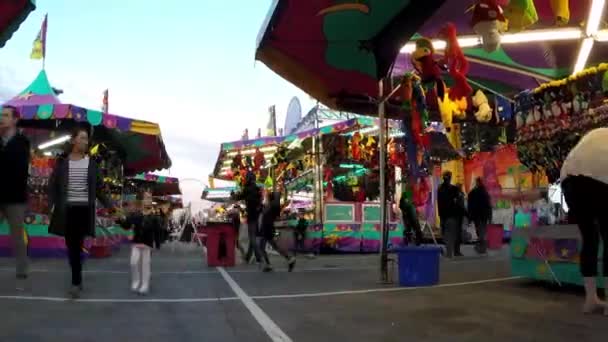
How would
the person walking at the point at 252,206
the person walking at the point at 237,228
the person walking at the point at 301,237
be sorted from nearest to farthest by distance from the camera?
the person walking at the point at 252,206
the person walking at the point at 237,228
the person walking at the point at 301,237

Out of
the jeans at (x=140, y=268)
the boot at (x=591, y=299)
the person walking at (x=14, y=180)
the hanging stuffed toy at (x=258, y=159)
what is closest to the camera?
the boot at (x=591, y=299)

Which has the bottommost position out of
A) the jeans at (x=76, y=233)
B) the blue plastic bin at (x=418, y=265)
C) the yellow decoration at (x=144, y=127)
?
the blue plastic bin at (x=418, y=265)

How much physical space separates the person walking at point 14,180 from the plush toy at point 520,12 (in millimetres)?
5546

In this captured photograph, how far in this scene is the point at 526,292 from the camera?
248 inches

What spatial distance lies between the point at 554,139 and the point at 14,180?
248 inches

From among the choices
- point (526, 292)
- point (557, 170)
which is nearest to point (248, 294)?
point (526, 292)

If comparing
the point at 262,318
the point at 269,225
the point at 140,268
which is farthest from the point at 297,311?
the point at 269,225

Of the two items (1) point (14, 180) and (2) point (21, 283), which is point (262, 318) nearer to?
(1) point (14, 180)

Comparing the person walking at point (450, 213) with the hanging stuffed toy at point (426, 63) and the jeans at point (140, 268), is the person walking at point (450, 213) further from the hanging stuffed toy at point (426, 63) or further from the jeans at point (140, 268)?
the jeans at point (140, 268)

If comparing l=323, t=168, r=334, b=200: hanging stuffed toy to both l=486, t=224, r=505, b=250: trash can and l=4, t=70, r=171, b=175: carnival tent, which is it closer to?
l=4, t=70, r=171, b=175: carnival tent

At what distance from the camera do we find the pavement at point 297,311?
13.9ft

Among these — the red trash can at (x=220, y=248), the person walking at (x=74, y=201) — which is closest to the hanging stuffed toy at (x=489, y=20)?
the person walking at (x=74, y=201)

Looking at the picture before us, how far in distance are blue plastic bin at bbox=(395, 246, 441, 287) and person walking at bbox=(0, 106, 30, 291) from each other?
4475 millimetres

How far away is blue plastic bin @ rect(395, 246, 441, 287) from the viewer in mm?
7020
